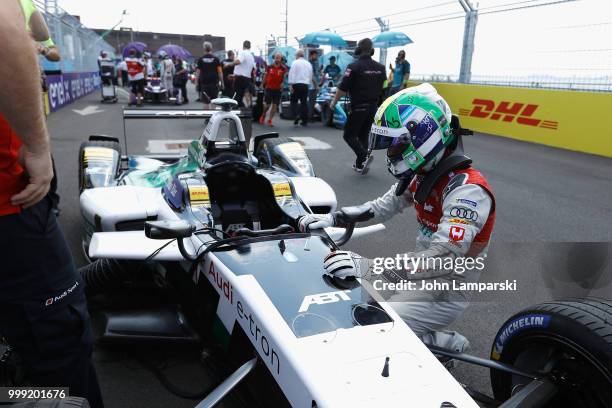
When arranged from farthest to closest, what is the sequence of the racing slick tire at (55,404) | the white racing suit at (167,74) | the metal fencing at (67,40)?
the white racing suit at (167,74), the metal fencing at (67,40), the racing slick tire at (55,404)

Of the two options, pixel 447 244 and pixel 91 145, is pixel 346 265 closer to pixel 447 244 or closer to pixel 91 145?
pixel 447 244

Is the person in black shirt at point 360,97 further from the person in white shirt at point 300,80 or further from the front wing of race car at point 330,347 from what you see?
the front wing of race car at point 330,347

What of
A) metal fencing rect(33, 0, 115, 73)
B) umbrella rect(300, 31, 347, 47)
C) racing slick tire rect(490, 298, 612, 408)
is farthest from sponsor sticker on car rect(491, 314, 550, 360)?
umbrella rect(300, 31, 347, 47)

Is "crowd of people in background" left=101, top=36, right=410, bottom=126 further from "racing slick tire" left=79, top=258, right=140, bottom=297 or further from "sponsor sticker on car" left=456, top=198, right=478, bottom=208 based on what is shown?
"sponsor sticker on car" left=456, top=198, right=478, bottom=208

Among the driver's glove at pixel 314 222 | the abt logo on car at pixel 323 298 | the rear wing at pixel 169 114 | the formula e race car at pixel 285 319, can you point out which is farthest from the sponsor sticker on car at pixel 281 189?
the rear wing at pixel 169 114

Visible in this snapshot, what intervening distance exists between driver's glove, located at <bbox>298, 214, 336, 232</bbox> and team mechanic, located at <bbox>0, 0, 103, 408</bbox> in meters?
1.25

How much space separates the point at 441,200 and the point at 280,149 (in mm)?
2871

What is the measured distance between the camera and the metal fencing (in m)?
14.3

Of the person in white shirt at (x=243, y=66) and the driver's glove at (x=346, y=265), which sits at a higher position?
the person in white shirt at (x=243, y=66)

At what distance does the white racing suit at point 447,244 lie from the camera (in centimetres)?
209

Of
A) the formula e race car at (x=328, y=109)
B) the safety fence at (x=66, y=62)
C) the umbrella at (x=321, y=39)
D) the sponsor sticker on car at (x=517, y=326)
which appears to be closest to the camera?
the sponsor sticker on car at (x=517, y=326)

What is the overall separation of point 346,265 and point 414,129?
74 centimetres

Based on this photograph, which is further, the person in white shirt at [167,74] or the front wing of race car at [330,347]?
the person in white shirt at [167,74]

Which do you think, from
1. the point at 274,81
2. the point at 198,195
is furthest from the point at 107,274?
the point at 274,81
